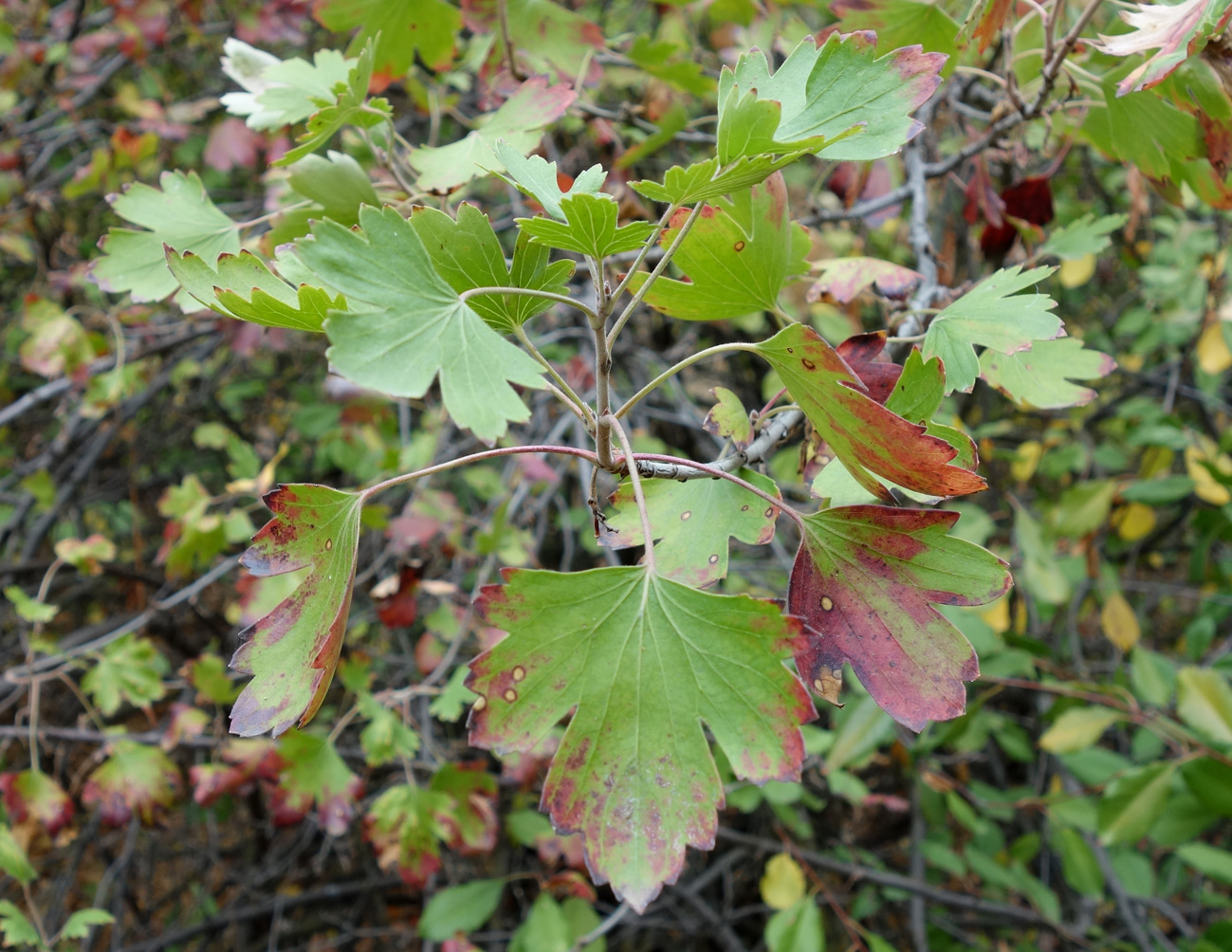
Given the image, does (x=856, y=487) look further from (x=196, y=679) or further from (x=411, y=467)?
(x=196, y=679)

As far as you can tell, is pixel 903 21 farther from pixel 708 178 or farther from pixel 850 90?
pixel 708 178

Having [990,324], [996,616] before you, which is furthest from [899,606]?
[996,616]

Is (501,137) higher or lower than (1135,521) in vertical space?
higher

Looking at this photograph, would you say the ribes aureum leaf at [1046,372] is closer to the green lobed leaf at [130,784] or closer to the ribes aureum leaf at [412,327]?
the ribes aureum leaf at [412,327]

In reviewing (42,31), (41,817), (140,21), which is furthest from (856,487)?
(42,31)

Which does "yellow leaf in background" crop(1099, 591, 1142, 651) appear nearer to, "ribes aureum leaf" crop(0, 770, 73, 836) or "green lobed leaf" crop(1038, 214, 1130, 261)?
"green lobed leaf" crop(1038, 214, 1130, 261)

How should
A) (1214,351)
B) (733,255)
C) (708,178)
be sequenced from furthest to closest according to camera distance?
(1214,351) < (733,255) < (708,178)

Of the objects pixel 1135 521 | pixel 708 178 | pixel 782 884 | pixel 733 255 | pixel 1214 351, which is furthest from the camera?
pixel 1135 521
